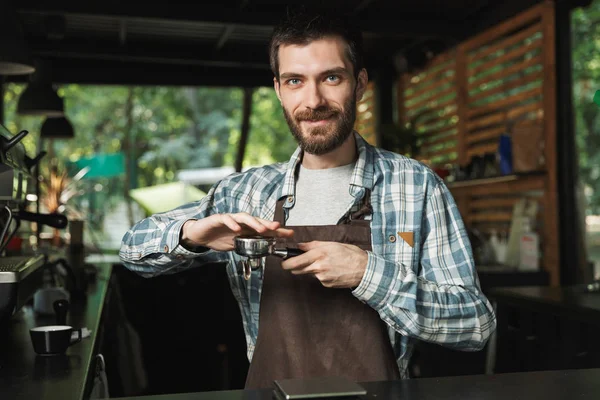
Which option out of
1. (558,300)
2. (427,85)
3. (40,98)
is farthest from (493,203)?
(40,98)

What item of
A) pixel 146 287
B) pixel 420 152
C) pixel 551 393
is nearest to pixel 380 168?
pixel 551 393

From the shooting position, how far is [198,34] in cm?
704

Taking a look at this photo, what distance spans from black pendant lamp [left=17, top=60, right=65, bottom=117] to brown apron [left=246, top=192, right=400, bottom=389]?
424 centimetres

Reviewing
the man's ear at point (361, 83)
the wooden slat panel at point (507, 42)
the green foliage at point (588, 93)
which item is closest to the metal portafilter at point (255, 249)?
the man's ear at point (361, 83)

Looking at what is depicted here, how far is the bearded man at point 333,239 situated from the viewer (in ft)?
6.03

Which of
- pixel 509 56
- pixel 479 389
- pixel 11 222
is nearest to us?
pixel 479 389

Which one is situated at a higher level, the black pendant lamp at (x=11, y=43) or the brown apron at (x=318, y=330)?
the black pendant lamp at (x=11, y=43)

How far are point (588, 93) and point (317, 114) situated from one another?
11.0 ft

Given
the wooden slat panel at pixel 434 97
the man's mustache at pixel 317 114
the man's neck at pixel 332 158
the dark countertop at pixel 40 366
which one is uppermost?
the wooden slat panel at pixel 434 97

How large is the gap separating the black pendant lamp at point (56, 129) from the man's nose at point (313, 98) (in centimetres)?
572

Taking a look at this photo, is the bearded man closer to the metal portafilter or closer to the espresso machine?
the metal portafilter

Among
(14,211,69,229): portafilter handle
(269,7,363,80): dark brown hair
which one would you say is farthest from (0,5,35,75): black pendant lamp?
(269,7,363,80): dark brown hair

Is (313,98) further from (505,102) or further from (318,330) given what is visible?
(505,102)

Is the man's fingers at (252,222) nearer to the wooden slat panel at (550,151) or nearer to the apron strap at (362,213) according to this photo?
the apron strap at (362,213)
